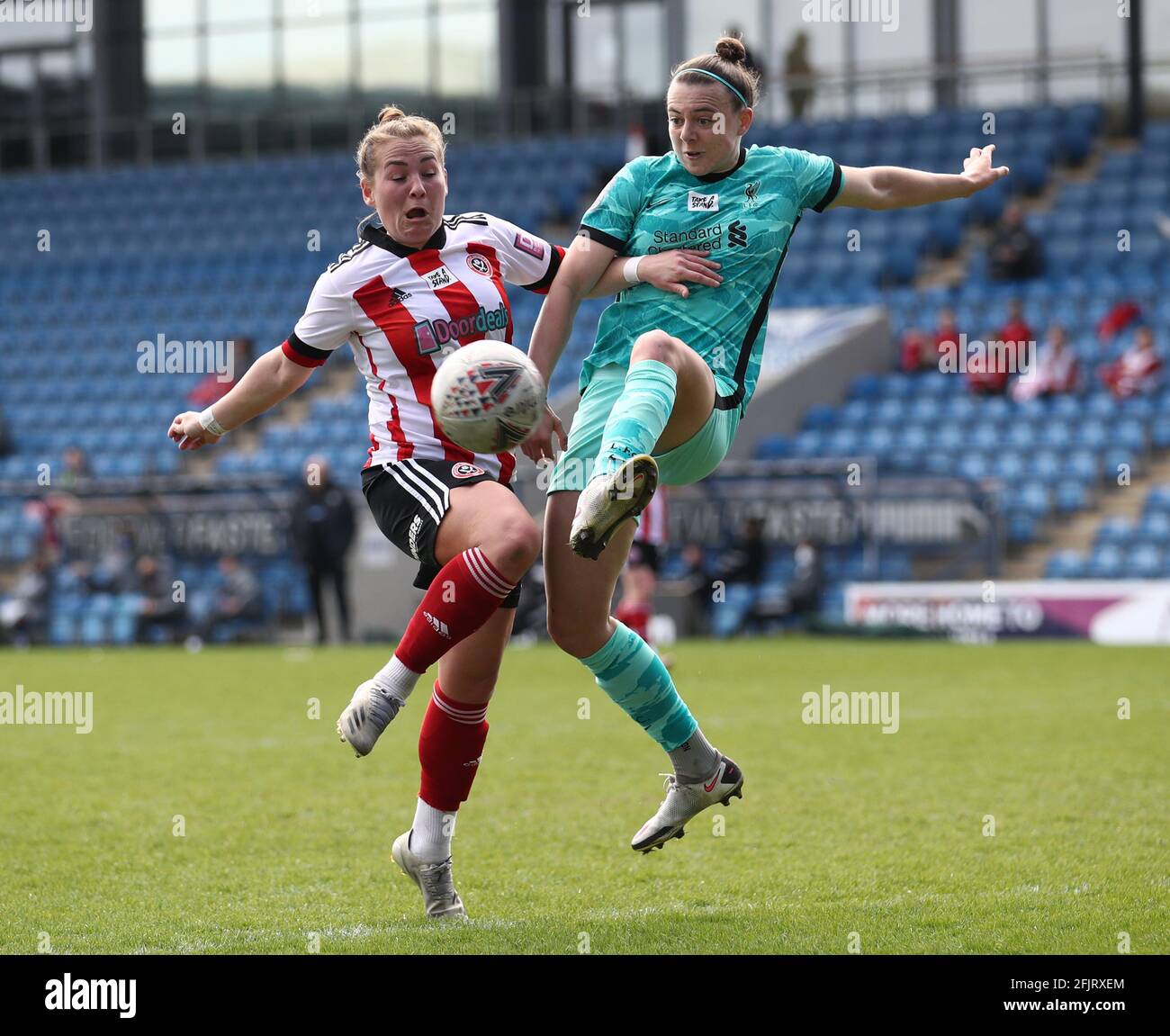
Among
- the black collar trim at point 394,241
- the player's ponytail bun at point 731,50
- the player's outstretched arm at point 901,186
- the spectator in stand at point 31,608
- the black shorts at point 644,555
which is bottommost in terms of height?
the spectator in stand at point 31,608

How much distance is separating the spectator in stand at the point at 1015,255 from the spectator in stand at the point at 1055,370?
8.23 ft

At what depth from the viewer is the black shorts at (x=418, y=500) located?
4773 millimetres

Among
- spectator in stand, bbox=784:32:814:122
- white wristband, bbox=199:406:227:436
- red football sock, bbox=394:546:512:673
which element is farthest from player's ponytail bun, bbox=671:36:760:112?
spectator in stand, bbox=784:32:814:122

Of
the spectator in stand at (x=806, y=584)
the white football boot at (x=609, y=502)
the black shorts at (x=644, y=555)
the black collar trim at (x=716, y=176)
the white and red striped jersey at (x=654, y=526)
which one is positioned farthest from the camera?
the spectator in stand at (x=806, y=584)

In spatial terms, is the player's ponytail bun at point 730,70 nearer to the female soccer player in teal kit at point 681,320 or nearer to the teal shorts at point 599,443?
→ the female soccer player in teal kit at point 681,320

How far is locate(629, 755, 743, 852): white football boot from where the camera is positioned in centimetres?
503

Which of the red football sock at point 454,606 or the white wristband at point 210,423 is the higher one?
the white wristband at point 210,423

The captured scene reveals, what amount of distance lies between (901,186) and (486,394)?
1.68 m

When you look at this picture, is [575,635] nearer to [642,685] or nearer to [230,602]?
[642,685]

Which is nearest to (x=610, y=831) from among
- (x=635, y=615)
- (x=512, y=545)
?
(x=512, y=545)

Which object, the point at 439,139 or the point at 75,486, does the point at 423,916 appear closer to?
the point at 439,139

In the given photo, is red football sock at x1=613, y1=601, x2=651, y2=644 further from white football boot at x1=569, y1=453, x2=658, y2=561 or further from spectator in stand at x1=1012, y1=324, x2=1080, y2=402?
spectator in stand at x1=1012, y1=324, x2=1080, y2=402

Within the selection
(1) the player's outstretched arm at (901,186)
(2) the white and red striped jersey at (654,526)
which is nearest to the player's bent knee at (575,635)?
(1) the player's outstretched arm at (901,186)

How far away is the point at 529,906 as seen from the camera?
15.9ft
